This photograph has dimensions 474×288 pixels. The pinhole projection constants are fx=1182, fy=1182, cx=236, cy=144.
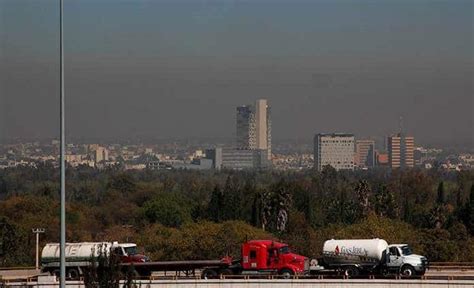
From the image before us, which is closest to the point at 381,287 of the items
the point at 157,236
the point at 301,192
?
the point at 157,236

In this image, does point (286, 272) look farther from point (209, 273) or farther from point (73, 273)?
point (73, 273)

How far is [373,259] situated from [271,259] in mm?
4529

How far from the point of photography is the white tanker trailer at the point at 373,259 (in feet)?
171

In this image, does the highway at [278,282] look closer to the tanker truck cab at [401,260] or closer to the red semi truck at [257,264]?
the tanker truck cab at [401,260]

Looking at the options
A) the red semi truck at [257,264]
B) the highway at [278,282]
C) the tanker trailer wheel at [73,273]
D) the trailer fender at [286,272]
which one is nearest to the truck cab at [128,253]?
the red semi truck at [257,264]

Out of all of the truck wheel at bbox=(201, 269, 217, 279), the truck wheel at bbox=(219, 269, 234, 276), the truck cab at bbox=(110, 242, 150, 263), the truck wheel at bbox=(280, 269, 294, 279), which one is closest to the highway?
the truck wheel at bbox=(201, 269, 217, 279)

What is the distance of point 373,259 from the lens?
52500 mm

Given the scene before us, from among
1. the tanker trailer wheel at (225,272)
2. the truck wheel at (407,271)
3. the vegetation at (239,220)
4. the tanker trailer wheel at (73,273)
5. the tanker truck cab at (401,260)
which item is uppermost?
the tanker truck cab at (401,260)

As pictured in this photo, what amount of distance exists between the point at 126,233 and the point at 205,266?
59.0m

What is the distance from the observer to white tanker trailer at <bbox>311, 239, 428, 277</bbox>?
2056 inches

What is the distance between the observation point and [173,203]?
128875 millimetres

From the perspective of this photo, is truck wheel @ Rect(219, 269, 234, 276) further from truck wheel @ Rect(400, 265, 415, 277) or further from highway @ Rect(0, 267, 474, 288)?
truck wheel @ Rect(400, 265, 415, 277)

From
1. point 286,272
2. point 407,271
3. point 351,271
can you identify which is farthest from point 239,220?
point 407,271

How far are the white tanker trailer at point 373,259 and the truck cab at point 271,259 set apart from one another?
4.47 feet
